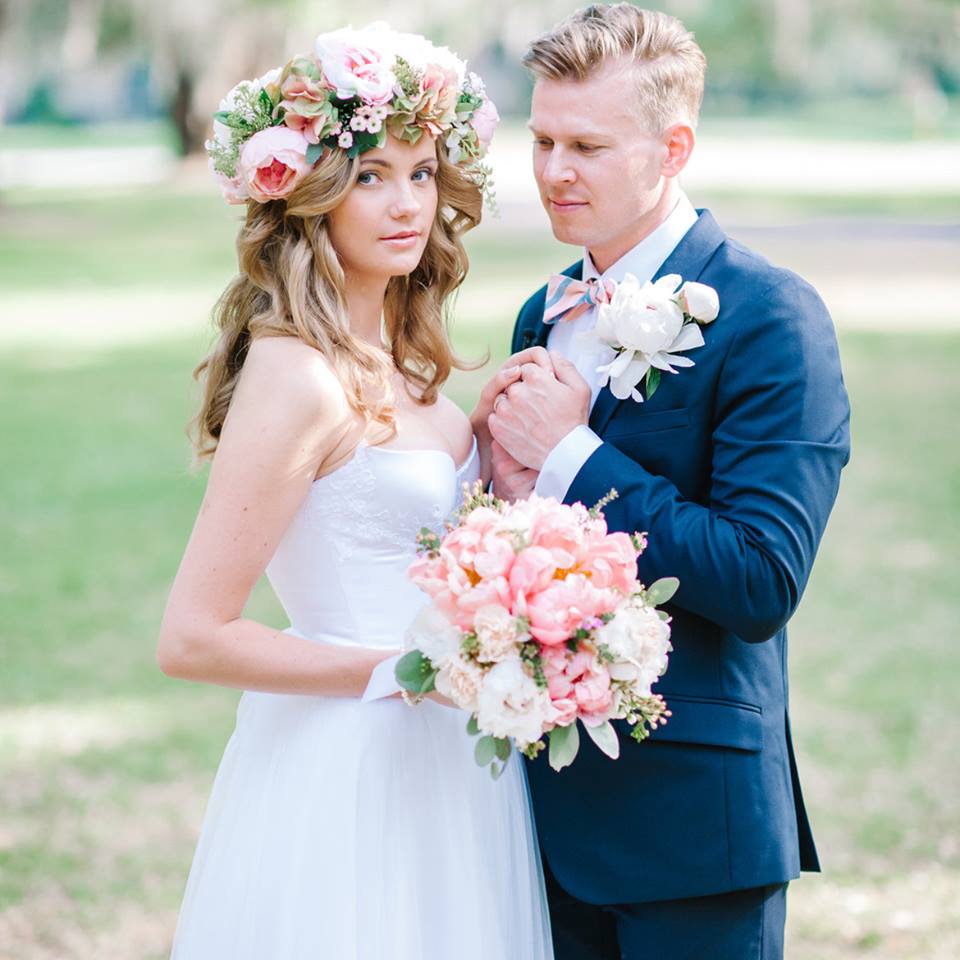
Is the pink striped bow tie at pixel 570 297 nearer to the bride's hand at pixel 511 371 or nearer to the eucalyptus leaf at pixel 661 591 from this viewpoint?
the bride's hand at pixel 511 371

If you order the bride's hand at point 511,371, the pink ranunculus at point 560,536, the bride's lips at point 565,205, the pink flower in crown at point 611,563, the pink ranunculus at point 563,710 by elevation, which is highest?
the bride's lips at point 565,205

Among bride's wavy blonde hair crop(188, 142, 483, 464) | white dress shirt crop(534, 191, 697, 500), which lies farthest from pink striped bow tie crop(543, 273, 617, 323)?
bride's wavy blonde hair crop(188, 142, 483, 464)

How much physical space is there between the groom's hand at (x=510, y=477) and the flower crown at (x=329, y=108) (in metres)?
0.73

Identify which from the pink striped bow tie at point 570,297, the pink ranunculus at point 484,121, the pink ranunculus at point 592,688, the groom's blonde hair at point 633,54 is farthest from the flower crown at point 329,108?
the pink ranunculus at point 592,688

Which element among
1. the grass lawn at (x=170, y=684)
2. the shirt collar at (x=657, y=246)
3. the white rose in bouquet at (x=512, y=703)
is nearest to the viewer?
the white rose in bouquet at (x=512, y=703)

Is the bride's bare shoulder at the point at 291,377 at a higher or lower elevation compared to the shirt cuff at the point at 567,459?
higher

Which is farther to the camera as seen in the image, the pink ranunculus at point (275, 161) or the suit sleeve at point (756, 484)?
the pink ranunculus at point (275, 161)

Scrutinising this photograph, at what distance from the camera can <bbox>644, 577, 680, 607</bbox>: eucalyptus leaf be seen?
2506 millimetres

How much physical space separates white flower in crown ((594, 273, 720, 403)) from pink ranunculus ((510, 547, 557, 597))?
62 centimetres

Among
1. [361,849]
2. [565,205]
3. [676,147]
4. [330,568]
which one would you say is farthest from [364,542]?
[676,147]

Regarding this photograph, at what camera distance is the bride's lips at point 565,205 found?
310 centimetres

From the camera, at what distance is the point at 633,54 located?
3035mm

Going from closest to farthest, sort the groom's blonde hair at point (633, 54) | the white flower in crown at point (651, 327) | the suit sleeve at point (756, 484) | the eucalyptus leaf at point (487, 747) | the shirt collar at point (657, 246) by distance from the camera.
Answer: the eucalyptus leaf at point (487, 747) < the suit sleeve at point (756, 484) < the white flower in crown at point (651, 327) < the groom's blonde hair at point (633, 54) < the shirt collar at point (657, 246)

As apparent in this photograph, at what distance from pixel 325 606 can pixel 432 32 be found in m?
25.3
